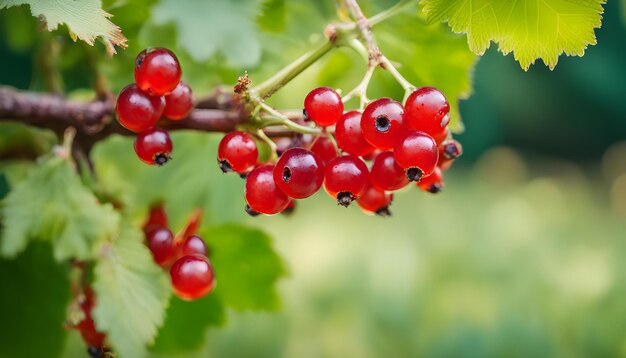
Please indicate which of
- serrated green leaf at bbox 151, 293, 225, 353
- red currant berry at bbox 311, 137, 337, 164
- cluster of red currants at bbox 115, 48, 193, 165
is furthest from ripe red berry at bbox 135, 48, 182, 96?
serrated green leaf at bbox 151, 293, 225, 353

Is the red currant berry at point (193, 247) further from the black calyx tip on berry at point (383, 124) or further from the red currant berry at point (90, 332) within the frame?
the black calyx tip on berry at point (383, 124)

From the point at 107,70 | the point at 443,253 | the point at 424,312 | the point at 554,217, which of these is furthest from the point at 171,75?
the point at 554,217

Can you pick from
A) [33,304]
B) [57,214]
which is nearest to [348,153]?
[57,214]

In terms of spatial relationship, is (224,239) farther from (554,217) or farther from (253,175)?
(554,217)

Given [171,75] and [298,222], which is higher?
[298,222]

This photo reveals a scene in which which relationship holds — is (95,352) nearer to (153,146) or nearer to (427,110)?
(153,146)

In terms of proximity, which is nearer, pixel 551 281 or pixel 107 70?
pixel 107 70

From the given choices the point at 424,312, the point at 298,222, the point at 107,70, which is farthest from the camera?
the point at 298,222

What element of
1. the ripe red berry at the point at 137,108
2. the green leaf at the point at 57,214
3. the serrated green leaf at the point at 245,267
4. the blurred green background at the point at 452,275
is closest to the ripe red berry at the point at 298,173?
the ripe red berry at the point at 137,108
